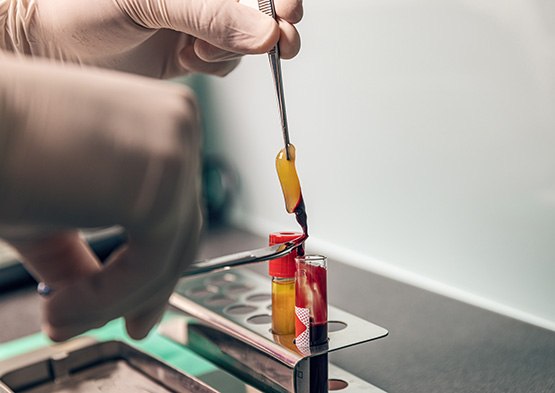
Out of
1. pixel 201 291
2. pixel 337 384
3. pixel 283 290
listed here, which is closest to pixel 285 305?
pixel 283 290

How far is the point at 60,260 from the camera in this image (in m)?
0.60

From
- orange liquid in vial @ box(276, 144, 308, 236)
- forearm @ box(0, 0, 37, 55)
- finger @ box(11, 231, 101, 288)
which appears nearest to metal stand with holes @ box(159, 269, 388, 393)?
orange liquid in vial @ box(276, 144, 308, 236)

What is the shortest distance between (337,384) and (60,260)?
415mm

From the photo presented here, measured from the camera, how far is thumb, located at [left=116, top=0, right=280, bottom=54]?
2.67ft

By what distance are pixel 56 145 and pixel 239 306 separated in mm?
532

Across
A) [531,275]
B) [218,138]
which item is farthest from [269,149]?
[531,275]

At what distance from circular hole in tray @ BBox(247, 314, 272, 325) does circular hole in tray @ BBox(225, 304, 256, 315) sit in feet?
0.08

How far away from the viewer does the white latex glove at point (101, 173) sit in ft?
1.57

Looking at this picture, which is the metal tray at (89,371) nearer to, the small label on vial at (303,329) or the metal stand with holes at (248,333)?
the metal stand with holes at (248,333)

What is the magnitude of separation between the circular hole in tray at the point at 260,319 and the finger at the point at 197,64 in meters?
0.35

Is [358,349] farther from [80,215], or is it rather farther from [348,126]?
[80,215]

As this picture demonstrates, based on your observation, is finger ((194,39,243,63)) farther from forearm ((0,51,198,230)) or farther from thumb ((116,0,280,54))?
forearm ((0,51,198,230))

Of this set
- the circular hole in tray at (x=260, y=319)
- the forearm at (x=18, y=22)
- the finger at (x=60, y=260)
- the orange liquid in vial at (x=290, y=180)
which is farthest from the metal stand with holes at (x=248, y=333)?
the forearm at (x=18, y=22)

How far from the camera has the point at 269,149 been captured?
1441 mm
